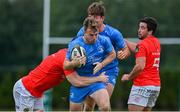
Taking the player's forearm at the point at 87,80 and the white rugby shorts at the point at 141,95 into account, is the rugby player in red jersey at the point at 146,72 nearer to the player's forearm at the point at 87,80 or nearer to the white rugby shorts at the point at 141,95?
the white rugby shorts at the point at 141,95

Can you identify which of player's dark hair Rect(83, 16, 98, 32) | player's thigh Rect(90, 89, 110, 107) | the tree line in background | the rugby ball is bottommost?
the tree line in background

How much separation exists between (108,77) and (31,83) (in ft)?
4.01

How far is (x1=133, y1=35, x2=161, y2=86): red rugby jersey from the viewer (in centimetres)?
1131

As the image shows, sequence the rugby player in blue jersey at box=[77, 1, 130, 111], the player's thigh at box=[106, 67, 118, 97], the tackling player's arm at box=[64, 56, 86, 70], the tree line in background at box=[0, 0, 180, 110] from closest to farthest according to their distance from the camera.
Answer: the tackling player's arm at box=[64, 56, 86, 70], the rugby player in blue jersey at box=[77, 1, 130, 111], the player's thigh at box=[106, 67, 118, 97], the tree line in background at box=[0, 0, 180, 110]

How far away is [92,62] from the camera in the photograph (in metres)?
10.6

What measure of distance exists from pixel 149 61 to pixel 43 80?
5.56ft

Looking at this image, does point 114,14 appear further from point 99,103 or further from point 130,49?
point 99,103

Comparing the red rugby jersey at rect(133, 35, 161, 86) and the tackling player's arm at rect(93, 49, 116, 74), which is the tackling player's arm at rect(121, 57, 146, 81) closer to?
the red rugby jersey at rect(133, 35, 161, 86)

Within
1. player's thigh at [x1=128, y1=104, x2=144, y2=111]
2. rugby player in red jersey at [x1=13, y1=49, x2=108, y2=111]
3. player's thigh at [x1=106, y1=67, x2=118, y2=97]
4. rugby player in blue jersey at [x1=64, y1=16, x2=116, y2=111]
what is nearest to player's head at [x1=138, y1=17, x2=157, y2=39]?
player's thigh at [x1=106, y1=67, x2=118, y2=97]

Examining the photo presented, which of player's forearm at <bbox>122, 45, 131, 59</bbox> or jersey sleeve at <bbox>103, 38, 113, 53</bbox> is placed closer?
jersey sleeve at <bbox>103, 38, 113, 53</bbox>

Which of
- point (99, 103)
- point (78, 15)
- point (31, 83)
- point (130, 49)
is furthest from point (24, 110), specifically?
point (78, 15)

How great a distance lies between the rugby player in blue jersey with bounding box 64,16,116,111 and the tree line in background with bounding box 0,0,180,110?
6.36 m

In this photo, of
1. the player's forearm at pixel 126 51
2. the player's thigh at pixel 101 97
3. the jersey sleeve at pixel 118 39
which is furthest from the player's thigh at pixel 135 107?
the player's thigh at pixel 101 97

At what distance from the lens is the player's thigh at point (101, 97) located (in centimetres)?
1028
